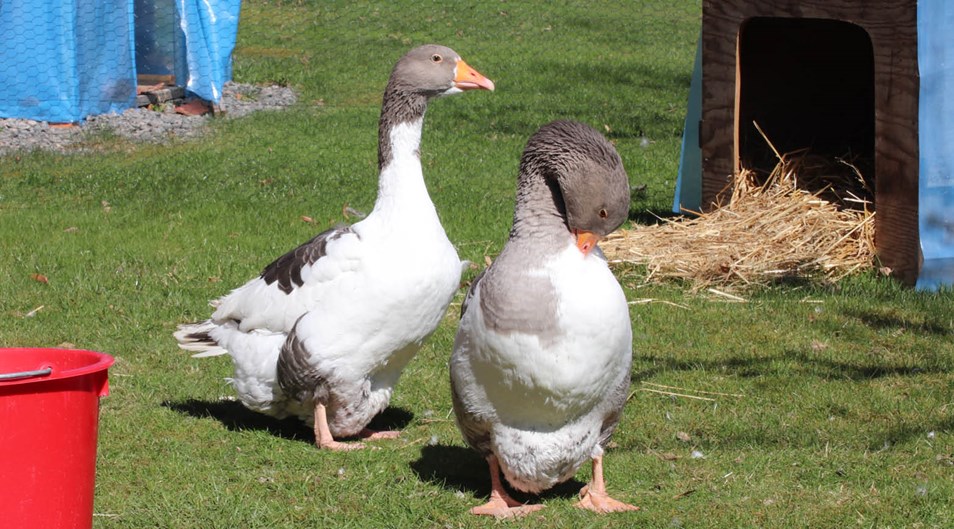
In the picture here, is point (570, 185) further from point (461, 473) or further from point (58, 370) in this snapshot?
point (58, 370)

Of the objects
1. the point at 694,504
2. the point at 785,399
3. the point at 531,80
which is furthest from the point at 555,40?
the point at 694,504

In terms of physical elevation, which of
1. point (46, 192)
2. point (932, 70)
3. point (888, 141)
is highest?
point (932, 70)

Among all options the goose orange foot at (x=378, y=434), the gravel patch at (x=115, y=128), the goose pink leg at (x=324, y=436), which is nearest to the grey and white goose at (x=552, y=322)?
the goose pink leg at (x=324, y=436)

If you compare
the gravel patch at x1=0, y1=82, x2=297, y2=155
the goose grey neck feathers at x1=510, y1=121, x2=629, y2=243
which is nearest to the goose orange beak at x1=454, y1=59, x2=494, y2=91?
the goose grey neck feathers at x1=510, y1=121, x2=629, y2=243

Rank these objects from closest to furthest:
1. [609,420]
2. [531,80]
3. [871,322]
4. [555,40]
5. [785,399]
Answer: [609,420] → [785,399] → [871,322] → [531,80] → [555,40]

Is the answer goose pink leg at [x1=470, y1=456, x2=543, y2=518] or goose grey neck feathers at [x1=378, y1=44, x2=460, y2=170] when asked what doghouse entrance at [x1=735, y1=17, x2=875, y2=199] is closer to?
goose grey neck feathers at [x1=378, y1=44, x2=460, y2=170]

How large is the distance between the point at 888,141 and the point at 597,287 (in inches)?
180

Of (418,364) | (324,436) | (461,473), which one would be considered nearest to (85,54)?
(418,364)

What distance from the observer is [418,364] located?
6707mm

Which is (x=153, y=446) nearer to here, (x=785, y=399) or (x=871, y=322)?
(x=785, y=399)

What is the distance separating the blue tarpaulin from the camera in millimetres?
13812

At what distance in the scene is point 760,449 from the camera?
5215 millimetres

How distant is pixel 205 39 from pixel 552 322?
39.2ft

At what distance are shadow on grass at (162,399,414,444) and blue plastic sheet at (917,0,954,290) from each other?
13.2 ft
